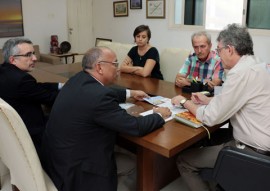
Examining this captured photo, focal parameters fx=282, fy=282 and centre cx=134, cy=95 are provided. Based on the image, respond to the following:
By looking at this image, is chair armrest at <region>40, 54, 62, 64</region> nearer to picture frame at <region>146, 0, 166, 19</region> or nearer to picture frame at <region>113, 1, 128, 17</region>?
picture frame at <region>113, 1, 128, 17</region>

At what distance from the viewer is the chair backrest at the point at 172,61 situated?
2.99 metres

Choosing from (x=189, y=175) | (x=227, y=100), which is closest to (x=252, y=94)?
(x=227, y=100)

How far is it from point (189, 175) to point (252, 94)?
2.07ft

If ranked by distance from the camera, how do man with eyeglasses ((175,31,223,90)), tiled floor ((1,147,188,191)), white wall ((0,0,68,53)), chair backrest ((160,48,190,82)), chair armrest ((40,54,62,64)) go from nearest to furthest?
tiled floor ((1,147,188,191)), man with eyeglasses ((175,31,223,90)), chair backrest ((160,48,190,82)), chair armrest ((40,54,62,64)), white wall ((0,0,68,53))

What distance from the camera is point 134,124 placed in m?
1.35

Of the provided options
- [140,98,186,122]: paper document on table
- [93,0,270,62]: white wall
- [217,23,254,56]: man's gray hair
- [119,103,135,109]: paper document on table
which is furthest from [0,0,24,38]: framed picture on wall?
[217,23,254,56]: man's gray hair

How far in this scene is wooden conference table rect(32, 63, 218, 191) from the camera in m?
1.32

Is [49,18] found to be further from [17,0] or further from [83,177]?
[83,177]

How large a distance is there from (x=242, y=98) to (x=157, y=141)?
0.48 meters

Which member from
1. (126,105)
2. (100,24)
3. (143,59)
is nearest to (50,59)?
(100,24)

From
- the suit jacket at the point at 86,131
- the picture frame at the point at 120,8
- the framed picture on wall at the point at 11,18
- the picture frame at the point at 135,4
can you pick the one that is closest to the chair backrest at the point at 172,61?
the suit jacket at the point at 86,131

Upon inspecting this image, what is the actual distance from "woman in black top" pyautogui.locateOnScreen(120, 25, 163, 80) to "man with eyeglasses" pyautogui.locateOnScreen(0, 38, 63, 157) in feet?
3.23

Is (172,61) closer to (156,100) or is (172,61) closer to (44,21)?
(156,100)

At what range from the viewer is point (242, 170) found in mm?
1210
